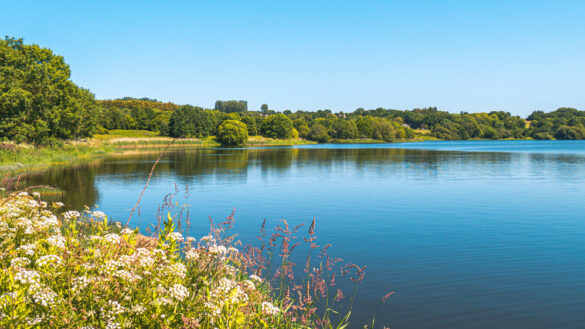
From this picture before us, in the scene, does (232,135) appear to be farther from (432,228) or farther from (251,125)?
(432,228)

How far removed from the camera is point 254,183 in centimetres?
3566

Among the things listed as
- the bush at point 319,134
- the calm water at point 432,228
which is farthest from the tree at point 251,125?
the calm water at point 432,228

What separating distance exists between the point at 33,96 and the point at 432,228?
171 feet

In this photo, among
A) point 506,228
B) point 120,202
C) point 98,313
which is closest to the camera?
point 98,313

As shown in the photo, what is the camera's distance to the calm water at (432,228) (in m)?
10.2

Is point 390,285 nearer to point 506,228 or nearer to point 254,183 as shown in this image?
point 506,228

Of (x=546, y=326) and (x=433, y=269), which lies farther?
(x=433, y=269)

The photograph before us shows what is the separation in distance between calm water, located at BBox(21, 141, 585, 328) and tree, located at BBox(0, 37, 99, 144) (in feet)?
55.0

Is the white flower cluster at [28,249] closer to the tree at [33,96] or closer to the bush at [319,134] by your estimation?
the tree at [33,96]

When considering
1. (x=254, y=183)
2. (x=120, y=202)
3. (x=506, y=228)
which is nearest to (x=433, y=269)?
(x=506, y=228)

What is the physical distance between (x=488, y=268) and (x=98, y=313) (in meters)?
12.0

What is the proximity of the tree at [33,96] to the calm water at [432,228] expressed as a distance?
16.8 metres

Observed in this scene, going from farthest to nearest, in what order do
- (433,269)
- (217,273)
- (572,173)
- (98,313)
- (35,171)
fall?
1. (572,173)
2. (35,171)
3. (433,269)
4. (217,273)
5. (98,313)

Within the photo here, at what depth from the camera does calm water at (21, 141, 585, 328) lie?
402 inches
